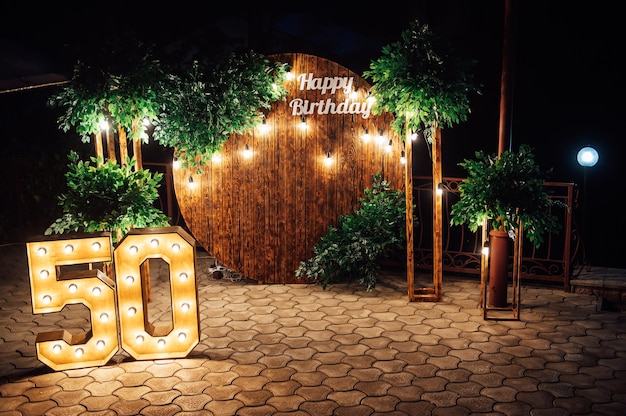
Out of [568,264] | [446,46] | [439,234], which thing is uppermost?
[446,46]

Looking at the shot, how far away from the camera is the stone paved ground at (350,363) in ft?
17.3

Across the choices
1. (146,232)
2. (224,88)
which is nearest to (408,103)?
(224,88)

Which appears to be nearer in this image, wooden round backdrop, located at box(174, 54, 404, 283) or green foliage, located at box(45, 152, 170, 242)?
green foliage, located at box(45, 152, 170, 242)

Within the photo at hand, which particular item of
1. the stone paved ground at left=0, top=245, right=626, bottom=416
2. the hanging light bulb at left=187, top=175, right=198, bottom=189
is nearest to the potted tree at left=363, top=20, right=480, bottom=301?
the stone paved ground at left=0, top=245, right=626, bottom=416

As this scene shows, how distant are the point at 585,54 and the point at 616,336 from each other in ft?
19.8

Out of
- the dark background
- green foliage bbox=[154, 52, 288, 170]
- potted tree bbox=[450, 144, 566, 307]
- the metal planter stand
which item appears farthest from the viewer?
the dark background

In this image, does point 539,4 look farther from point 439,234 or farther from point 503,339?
point 503,339

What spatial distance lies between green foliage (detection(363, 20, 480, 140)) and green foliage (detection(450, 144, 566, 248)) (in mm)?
813

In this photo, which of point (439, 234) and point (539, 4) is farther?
point (539, 4)

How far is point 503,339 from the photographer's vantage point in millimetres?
6703

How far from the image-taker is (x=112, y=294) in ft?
19.8

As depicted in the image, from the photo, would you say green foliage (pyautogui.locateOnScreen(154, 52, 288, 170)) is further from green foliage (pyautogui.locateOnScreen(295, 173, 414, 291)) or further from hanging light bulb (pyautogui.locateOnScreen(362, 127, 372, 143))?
green foliage (pyautogui.locateOnScreen(295, 173, 414, 291))

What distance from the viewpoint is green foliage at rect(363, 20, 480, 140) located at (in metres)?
7.09

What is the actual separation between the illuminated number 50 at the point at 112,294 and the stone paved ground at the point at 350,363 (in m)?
0.21
